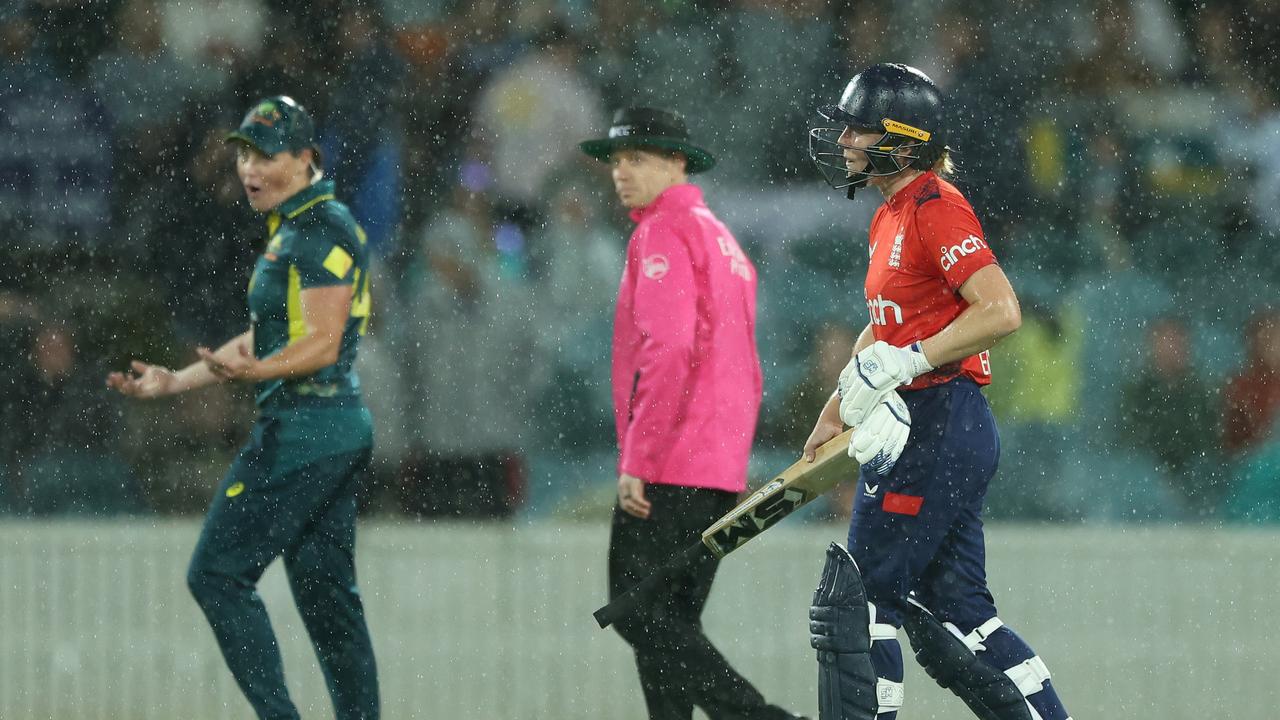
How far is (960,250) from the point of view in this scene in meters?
4.55

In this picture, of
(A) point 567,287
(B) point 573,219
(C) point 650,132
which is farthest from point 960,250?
(B) point 573,219

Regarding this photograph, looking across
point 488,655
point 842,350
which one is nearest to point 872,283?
point 488,655

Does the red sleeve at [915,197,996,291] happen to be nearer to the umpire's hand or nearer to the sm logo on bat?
the sm logo on bat

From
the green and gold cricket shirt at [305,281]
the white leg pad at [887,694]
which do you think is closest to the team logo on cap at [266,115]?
the green and gold cricket shirt at [305,281]

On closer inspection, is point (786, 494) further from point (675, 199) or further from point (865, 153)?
point (675, 199)

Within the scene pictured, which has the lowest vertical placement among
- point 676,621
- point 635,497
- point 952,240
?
point 676,621

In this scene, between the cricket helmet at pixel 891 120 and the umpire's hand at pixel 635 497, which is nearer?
the cricket helmet at pixel 891 120

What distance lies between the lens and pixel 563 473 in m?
8.55

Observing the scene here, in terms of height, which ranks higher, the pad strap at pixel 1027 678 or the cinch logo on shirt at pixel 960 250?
the cinch logo on shirt at pixel 960 250

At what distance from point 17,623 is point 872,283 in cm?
441

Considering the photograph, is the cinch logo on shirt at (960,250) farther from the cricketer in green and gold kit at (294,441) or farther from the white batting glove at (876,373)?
the cricketer in green and gold kit at (294,441)

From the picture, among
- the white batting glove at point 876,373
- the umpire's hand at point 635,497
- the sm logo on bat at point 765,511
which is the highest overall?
the white batting glove at point 876,373

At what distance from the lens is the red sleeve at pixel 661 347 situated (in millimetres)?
5711

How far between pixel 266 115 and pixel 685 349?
155 centimetres
